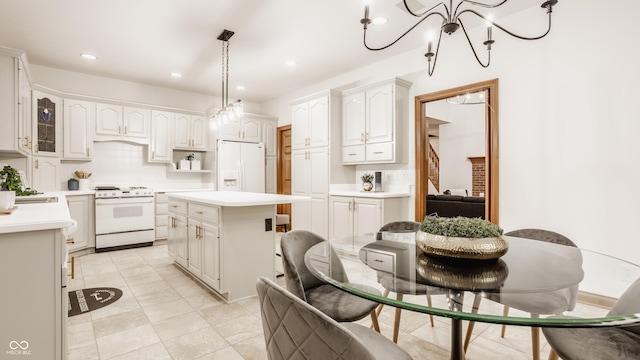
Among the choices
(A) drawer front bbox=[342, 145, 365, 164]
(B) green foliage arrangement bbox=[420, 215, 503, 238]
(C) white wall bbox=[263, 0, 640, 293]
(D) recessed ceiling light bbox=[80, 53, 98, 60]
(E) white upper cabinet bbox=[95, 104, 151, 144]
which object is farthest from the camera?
(E) white upper cabinet bbox=[95, 104, 151, 144]

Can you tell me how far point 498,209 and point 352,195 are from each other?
1.73 m

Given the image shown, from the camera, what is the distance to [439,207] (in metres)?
5.23

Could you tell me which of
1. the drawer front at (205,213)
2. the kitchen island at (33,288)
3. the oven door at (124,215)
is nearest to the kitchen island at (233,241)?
the drawer front at (205,213)

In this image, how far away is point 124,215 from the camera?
4637mm

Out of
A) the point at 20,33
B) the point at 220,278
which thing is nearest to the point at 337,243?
the point at 220,278

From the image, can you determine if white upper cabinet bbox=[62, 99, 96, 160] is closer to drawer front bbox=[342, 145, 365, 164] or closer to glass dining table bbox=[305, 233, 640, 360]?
drawer front bbox=[342, 145, 365, 164]

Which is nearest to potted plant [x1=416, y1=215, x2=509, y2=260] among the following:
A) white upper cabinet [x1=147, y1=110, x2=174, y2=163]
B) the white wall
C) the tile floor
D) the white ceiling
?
the tile floor

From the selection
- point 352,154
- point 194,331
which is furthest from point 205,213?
point 352,154

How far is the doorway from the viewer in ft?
20.9

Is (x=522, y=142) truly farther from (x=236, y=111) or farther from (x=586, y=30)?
(x=236, y=111)

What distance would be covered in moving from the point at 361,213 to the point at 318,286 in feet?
7.62

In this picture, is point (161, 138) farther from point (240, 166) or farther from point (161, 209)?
point (240, 166)

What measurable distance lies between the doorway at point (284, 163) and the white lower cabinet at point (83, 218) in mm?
3124

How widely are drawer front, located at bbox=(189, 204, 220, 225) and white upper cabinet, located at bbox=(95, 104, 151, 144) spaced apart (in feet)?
8.89
